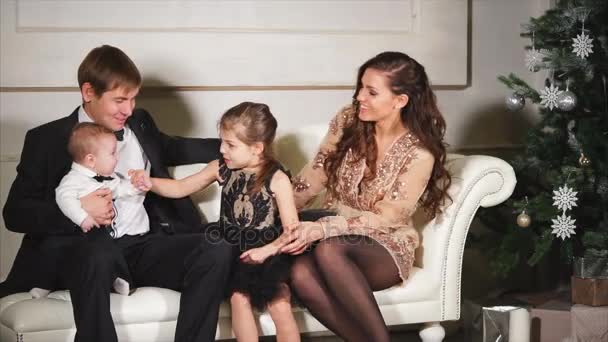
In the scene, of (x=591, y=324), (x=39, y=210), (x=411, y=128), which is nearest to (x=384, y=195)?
(x=411, y=128)

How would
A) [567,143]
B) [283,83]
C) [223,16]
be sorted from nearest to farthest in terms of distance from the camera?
1. [567,143]
2. [223,16]
3. [283,83]

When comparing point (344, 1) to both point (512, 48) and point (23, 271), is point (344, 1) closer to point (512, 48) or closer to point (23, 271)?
point (512, 48)

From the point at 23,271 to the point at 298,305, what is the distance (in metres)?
0.94

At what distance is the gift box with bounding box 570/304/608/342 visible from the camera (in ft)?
11.1

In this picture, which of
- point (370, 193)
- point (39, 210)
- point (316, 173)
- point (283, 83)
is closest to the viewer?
point (39, 210)

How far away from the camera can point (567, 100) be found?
135 inches

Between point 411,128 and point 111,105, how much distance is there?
108cm

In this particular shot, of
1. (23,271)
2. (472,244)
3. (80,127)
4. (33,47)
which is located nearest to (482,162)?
(472,244)

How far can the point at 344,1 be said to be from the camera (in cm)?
394

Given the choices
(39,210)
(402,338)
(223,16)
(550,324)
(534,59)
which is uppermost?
(223,16)

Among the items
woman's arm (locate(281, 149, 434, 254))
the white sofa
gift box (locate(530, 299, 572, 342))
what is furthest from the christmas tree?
woman's arm (locate(281, 149, 434, 254))

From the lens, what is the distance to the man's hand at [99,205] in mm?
2814

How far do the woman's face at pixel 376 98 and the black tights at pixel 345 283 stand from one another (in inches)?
18.8

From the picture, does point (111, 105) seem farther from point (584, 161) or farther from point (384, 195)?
point (584, 161)
